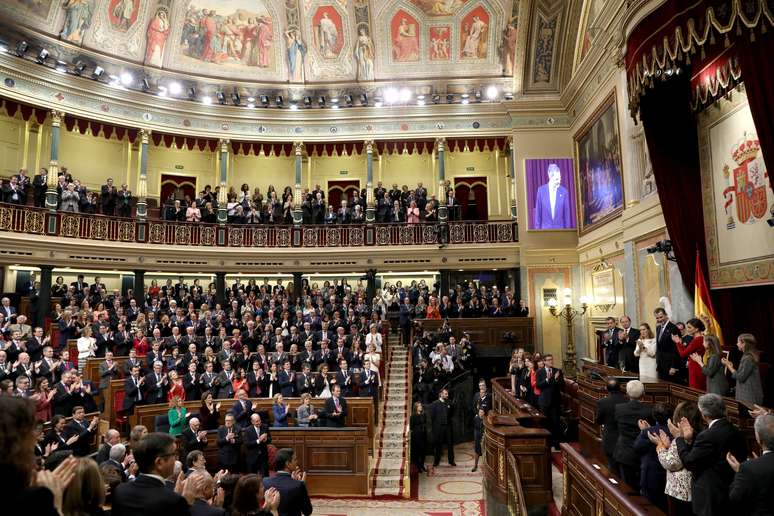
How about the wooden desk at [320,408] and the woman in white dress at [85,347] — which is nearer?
the wooden desk at [320,408]

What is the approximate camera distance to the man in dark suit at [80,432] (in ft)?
26.0

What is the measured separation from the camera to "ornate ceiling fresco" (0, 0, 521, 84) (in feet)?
64.3

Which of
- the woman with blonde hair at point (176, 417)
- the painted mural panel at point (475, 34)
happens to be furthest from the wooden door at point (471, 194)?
the woman with blonde hair at point (176, 417)

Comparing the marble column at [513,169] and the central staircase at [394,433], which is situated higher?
the marble column at [513,169]

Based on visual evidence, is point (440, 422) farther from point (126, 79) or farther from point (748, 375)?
point (126, 79)

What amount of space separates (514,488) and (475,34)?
1806 centimetres

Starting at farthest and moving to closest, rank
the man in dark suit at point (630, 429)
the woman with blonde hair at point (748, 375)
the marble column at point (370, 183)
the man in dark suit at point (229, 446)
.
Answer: the marble column at point (370, 183) < the man in dark suit at point (229, 446) < the woman with blonde hair at point (748, 375) < the man in dark suit at point (630, 429)

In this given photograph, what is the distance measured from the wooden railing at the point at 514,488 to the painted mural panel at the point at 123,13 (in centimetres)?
1838

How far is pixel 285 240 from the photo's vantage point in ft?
63.7

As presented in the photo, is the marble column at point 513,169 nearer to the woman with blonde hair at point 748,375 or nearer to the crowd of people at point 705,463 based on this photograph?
the woman with blonde hair at point 748,375

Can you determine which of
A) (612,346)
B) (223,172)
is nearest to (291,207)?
(223,172)

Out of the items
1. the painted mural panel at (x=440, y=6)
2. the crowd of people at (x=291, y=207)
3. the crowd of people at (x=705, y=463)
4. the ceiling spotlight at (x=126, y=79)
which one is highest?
the painted mural panel at (x=440, y=6)

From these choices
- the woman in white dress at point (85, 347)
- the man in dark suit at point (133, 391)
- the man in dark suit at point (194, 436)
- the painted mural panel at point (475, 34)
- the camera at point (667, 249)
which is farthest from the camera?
the painted mural panel at point (475, 34)

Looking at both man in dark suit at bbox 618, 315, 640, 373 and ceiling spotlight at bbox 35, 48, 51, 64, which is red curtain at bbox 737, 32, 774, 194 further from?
ceiling spotlight at bbox 35, 48, 51, 64
